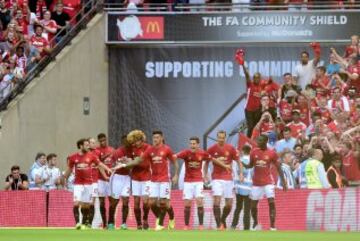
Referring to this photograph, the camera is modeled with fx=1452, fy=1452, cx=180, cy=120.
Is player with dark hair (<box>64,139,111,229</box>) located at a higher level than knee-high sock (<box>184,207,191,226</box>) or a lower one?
higher

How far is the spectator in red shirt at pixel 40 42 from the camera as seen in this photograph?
4181 centimetres

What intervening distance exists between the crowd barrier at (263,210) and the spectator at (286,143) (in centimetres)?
195

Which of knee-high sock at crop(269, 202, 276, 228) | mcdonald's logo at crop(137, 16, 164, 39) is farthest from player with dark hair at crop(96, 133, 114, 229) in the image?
mcdonald's logo at crop(137, 16, 164, 39)

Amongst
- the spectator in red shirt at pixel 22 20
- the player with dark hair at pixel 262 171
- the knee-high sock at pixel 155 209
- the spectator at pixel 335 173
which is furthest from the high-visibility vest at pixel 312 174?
the spectator in red shirt at pixel 22 20

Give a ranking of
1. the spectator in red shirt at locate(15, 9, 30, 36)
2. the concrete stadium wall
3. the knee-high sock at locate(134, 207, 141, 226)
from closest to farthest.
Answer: the knee-high sock at locate(134, 207, 141, 226) < the concrete stadium wall < the spectator in red shirt at locate(15, 9, 30, 36)

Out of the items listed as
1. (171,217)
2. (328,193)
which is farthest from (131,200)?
(328,193)

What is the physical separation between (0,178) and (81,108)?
136 inches

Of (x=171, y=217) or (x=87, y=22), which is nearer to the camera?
(x=171, y=217)

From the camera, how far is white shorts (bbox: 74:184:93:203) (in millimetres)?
34375

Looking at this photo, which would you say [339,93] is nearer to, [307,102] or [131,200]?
[307,102]

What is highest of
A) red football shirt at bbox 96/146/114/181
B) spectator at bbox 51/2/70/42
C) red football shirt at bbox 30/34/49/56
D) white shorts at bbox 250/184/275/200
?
spectator at bbox 51/2/70/42

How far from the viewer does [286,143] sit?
36781 millimetres

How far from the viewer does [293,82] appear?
38.9 metres

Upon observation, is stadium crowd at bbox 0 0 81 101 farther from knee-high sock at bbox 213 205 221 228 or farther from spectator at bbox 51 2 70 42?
knee-high sock at bbox 213 205 221 228
